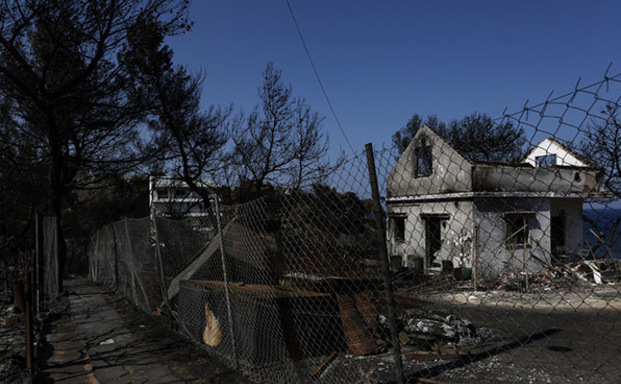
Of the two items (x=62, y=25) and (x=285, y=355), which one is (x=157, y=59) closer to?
(x=62, y=25)

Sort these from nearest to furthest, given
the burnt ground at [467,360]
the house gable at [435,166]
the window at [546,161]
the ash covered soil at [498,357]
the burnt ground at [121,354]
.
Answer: the window at [546,161] → the burnt ground at [121,354] → the burnt ground at [467,360] → the ash covered soil at [498,357] → the house gable at [435,166]

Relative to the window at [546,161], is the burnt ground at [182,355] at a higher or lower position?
lower

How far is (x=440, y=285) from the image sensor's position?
14.4m

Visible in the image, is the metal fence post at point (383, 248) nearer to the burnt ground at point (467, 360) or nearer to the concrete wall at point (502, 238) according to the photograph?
the burnt ground at point (467, 360)

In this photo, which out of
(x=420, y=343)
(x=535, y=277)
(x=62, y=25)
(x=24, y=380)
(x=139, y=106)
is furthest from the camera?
(x=535, y=277)

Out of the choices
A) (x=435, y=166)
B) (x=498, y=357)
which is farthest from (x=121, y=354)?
(x=435, y=166)

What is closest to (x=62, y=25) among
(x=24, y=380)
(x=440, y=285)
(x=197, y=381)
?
(x=24, y=380)

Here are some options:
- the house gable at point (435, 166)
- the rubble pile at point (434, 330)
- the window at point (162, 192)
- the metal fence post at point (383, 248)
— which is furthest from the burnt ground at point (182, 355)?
the window at point (162, 192)

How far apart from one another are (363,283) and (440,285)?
9.38 metres

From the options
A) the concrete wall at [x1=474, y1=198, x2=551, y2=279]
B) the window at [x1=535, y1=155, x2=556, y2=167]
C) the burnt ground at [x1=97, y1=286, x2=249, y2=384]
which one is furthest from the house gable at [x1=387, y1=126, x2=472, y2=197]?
the burnt ground at [x1=97, y1=286, x2=249, y2=384]

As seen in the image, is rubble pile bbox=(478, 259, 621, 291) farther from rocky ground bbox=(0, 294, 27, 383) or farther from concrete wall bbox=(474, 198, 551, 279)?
rocky ground bbox=(0, 294, 27, 383)

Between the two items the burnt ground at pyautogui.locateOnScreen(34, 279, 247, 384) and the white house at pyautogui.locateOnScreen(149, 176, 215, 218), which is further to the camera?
the white house at pyautogui.locateOnScreen(149, 176, 215, 218)

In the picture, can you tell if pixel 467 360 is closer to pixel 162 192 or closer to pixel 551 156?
pixel 551 156

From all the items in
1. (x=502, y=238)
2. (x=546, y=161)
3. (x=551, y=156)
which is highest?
(x=551, y=156)
